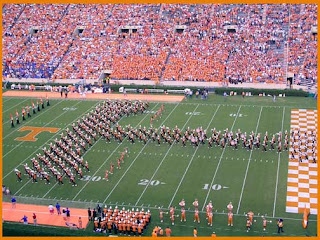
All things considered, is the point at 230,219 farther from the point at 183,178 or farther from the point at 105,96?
the point at 105,96

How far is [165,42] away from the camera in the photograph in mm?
42562

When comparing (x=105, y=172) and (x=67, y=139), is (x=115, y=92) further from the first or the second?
(x=105, y=172)

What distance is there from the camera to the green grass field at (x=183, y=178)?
18.6m

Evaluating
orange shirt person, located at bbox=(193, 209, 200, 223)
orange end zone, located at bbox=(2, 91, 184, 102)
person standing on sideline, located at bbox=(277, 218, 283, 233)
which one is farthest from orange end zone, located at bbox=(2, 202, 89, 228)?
orange end zone, located at bbox=(2, 91, 184, 102)

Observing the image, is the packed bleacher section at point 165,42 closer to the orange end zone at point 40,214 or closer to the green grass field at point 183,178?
the green grass field at point 183,178

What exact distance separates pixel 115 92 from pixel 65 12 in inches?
601

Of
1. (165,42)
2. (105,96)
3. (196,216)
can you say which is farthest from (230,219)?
(165,42)

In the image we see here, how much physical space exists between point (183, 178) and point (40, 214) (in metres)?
6.10

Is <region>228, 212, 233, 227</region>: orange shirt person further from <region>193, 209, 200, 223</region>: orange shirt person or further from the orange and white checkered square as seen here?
the orange and white checkered square

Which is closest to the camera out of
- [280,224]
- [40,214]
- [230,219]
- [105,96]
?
[280,224]

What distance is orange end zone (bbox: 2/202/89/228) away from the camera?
18752mm

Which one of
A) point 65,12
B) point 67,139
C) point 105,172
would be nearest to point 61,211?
point 105,172

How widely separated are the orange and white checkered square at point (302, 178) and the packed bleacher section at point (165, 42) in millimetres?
10832

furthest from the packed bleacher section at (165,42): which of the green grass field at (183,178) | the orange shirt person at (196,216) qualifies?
the orange shirt person at (196,216)
